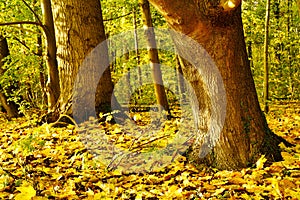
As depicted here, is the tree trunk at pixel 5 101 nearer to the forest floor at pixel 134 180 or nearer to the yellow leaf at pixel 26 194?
the forest floor at pixel 134 180

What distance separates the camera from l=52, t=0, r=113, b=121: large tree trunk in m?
5.77

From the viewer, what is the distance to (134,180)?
353 centimetres

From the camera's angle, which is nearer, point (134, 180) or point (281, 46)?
point (134, 180)

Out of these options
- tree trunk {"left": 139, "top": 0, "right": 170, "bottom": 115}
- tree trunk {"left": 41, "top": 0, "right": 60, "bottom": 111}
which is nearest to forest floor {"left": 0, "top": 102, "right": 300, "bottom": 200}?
tree trunk {"left": 41, "top": 0, "right": 60, "bottom": 111}

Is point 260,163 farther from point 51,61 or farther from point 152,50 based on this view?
point 152,50

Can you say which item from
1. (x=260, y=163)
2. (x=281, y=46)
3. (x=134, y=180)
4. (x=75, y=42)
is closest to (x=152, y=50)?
(x=75, y=42)

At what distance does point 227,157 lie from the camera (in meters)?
3.71

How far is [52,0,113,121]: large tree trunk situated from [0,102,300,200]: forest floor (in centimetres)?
159

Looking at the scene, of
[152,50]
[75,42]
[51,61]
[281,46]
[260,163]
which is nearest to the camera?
[260,163]

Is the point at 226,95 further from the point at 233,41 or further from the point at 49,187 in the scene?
the point at 49,187

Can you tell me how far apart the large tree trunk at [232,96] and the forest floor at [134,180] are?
0.60 ft

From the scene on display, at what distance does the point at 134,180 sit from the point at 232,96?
4.49ft

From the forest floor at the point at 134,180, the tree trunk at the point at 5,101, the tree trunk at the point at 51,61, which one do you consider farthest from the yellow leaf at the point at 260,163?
the tree trunk at the point at 5,101

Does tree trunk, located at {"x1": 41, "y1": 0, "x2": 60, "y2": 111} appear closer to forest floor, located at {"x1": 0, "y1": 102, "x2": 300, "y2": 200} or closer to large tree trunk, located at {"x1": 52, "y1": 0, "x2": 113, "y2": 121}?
large tree trunk, located at {"x1": 52, "y1": 0, "x2": 113, "y2": 121}
